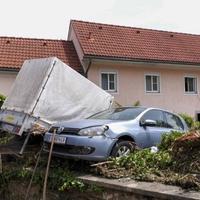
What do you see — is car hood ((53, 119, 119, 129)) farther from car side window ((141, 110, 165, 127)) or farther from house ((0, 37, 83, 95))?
house ((0, 37, 83, 95))

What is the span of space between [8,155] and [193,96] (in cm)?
1975

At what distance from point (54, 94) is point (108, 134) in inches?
89.7

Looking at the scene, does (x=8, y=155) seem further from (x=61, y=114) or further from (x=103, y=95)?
(x=103, y=95)

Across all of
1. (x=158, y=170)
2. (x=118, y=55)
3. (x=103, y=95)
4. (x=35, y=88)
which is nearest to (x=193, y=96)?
(x=118, y=55)

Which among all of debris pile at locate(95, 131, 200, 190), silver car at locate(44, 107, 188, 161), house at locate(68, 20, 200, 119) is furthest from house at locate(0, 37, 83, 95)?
debris pile at locate(95, 131, 200, 190)

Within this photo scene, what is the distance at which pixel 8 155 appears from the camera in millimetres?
10258

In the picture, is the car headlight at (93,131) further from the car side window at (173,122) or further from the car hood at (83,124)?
the car side window at (173,122)

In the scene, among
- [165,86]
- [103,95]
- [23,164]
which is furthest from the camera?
[165,86]

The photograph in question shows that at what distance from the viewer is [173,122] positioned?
1095 centimetres

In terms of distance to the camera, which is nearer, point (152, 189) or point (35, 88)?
point (152, 189)

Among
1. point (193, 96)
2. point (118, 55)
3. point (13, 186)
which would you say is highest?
point (118, 55)

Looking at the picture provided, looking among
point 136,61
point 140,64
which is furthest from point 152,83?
point 136,61

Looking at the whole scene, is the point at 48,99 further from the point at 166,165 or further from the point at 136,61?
the point at 136,61

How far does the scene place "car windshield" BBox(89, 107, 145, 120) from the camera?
9682 mm
